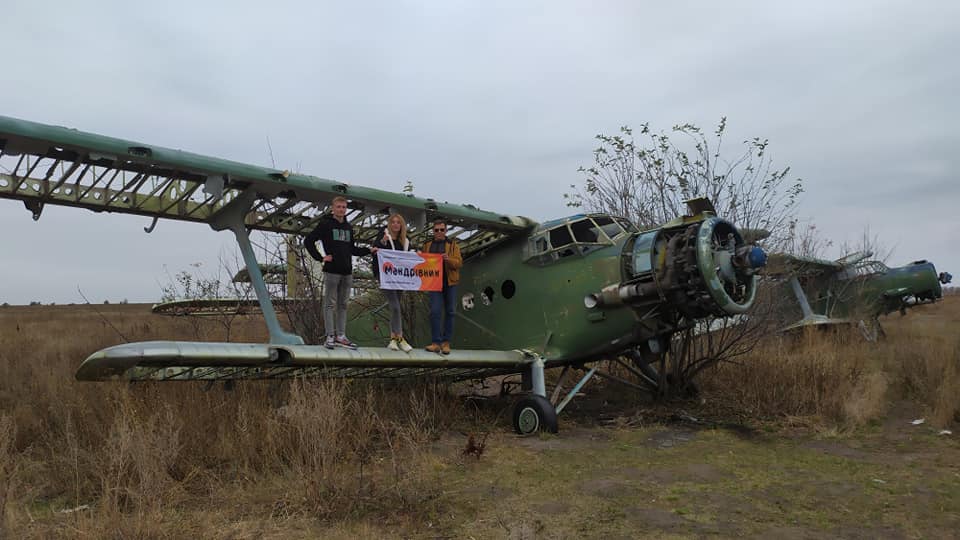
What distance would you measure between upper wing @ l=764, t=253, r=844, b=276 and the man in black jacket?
7485 millimetres

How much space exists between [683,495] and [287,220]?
6.39 m

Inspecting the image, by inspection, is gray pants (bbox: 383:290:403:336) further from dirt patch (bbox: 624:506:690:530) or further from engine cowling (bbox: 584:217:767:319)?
dirt patch (bbox: 624:506:690:530)

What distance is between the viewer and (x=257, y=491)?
5078 millimetres

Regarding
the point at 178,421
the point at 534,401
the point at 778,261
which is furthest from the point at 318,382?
the point at 778,261

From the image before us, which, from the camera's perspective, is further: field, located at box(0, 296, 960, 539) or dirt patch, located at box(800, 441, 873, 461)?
dirt patch, located at box(800, 441, 873, 461)

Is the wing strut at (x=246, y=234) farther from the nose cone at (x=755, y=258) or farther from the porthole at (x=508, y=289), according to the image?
the nose cone at (x=755, y=258)

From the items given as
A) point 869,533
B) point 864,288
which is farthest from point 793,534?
point 864,288

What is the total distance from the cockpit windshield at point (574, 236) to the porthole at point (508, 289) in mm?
465

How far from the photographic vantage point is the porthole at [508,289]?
9391 mm

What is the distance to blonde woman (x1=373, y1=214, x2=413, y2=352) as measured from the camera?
748 cm

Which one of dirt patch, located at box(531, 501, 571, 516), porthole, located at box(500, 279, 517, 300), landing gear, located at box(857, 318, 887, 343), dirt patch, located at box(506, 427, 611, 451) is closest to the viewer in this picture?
dirt patch, located at box(531, 501, 571, 516)

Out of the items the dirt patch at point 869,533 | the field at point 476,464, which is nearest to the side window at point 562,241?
the field at point 476,464

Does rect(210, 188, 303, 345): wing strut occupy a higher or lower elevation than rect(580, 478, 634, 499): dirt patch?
→ higher

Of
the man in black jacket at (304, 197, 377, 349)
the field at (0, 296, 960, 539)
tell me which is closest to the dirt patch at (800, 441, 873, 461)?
the field at (0, 296, 960, 539)
